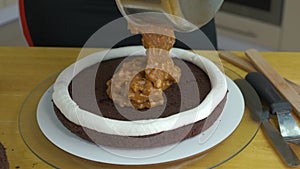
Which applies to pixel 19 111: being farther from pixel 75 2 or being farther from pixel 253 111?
pixel 75 2

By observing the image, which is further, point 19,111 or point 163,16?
point 19,111

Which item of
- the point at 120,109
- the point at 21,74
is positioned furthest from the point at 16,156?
the point at 21,74

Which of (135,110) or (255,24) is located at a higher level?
(135,110)

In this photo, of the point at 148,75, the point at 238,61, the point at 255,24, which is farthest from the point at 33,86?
the point at 255,24

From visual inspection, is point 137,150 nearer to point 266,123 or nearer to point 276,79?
point 266,123

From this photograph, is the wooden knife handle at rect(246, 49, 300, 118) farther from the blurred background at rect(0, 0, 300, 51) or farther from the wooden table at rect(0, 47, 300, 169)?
the blurred background at rect(0, 0, 300, 51)

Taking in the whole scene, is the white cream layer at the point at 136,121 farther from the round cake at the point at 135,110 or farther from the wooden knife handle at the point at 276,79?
the wooden knife handle at the point at 276,79
